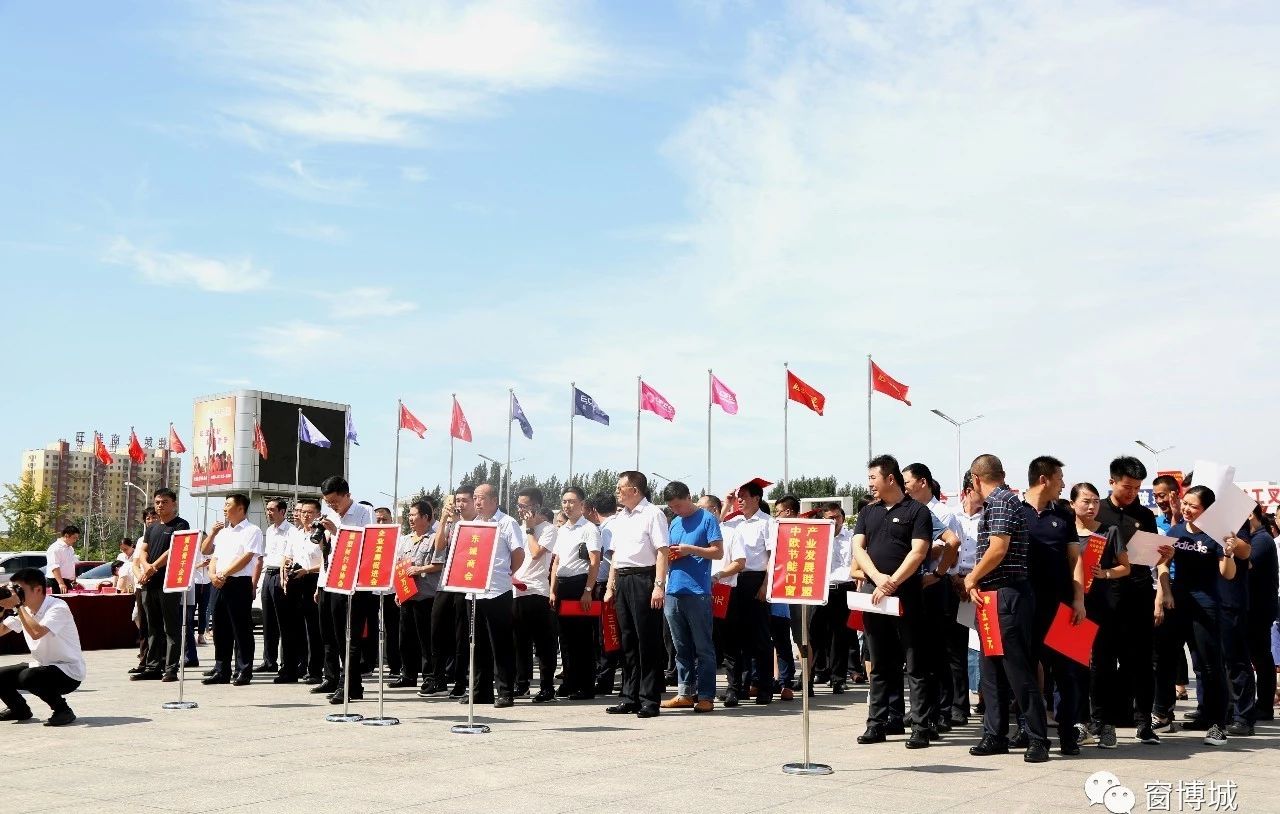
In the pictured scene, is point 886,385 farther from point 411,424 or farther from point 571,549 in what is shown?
point 571,549

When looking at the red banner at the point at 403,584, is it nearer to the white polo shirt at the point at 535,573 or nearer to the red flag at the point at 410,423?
the white polo shirt at the point at 535,573

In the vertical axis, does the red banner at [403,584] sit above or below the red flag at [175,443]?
below

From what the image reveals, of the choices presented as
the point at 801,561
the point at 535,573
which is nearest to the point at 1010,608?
the point at 801,561

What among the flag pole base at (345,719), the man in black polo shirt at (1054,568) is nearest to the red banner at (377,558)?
the flag pole base at (345,719)

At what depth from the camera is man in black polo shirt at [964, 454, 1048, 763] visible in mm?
7746

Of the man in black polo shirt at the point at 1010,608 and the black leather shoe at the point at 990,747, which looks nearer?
the man in black polo shirt at the point at 1010,608

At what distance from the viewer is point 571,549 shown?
11516 mm

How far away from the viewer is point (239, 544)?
41.5 ft

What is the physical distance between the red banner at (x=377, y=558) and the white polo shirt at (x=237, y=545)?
3175 mm

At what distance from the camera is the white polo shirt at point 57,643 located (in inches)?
377

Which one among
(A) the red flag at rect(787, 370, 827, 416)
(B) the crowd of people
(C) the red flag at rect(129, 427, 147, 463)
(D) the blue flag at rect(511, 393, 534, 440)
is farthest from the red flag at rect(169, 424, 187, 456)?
(B) the crowd of people

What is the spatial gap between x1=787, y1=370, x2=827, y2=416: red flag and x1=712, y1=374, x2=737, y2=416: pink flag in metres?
3.82

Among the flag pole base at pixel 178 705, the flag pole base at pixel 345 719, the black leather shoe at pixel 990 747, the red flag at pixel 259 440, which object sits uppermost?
the red flag at pixel 259 440

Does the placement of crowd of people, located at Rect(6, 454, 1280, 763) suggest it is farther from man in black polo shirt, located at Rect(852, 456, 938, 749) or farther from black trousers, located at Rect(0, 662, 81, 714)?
black trousers, located at Rect(0, 662, 81, 714)
